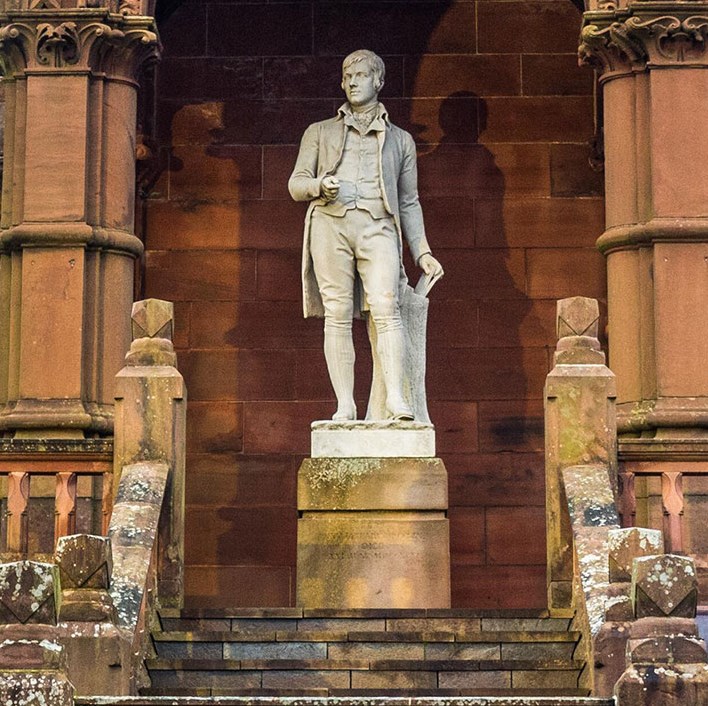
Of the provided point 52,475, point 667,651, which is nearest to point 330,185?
point 52,475

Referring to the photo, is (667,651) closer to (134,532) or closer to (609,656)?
(609,656)

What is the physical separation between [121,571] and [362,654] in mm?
1528

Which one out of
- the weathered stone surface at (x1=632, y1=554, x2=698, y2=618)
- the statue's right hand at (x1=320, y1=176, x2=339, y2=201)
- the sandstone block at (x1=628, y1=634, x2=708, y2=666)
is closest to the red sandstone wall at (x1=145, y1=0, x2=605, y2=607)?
the statue's right hand at (x1=320, y1=176, x2=339, y2=201)

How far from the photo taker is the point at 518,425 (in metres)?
19.5

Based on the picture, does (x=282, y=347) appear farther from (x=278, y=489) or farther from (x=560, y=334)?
(x=560, y=334)

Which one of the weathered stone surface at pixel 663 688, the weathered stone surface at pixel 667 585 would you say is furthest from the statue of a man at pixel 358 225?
the weathered stone surface at pixel 663 688

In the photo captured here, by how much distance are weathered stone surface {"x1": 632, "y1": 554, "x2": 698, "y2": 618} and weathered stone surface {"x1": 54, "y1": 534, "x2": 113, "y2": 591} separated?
3022mm

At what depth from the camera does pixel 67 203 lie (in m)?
17.4

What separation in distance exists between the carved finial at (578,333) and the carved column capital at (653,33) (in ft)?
9.34

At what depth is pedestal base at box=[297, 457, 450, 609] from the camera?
1585cm

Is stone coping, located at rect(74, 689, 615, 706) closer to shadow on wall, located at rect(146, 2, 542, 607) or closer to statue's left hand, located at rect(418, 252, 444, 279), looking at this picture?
statue's left hand, located at rect(418, 252, 444, 279)

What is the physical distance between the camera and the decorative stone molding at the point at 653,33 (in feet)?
56.6

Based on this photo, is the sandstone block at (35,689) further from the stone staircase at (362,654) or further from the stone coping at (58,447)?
the stone coping at (58,447)

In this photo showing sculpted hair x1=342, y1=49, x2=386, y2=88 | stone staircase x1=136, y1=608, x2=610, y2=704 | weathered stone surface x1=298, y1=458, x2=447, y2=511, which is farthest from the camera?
sculpted hair x1=342, y1=49, x2=386, y2=88
